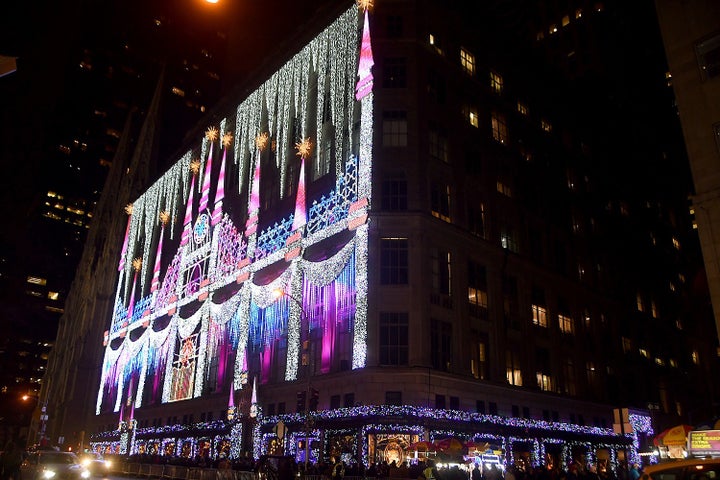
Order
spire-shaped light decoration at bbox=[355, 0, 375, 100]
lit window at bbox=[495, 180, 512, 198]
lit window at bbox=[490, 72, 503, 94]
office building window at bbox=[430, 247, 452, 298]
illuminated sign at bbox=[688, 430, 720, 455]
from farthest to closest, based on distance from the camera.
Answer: lit window at bbox=[490, 72, 503, 94] < lit window at bbox=[495, 180, 512, 198] < spire-shaped light decoration at bbox=[355, 0, 375, 100] < office building window at bbox=[430, 247, 452, 298] < illuminated sign at bbox=[688, 430, 720, 455]

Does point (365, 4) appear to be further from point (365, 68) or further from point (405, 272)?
point (405, 272)

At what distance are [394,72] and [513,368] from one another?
24883mm

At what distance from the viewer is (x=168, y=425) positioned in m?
59.5

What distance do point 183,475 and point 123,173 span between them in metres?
90.4

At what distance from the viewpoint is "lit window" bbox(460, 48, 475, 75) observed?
4900 centimetres

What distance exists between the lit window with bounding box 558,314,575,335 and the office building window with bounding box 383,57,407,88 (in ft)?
86.3

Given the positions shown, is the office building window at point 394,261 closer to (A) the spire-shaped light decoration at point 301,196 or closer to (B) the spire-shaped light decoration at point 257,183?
(A) the spire-shaped light decoration at point 301,196

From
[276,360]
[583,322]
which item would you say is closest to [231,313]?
[276,360]

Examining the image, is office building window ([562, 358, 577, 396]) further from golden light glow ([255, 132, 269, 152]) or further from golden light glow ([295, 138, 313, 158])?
golden light glow ([255, 132, 269, 152])

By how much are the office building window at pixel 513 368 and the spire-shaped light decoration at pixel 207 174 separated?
37.6m

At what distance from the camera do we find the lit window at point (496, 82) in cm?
5259

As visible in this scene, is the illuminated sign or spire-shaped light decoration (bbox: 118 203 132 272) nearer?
the illuminated sign

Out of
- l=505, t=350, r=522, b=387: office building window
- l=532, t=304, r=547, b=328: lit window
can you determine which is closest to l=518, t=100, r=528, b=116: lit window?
l=532, t=304, r=547, b=328: lit window

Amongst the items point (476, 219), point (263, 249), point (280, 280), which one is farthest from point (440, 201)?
point (263, 249)
